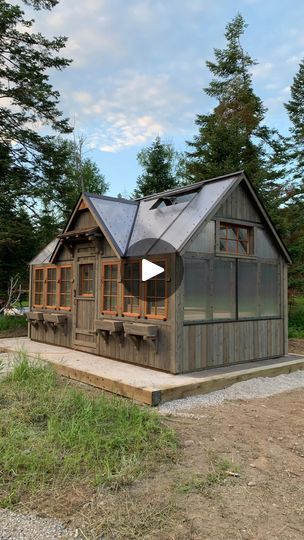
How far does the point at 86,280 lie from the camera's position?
833cm

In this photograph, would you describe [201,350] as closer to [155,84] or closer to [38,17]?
[155,84]

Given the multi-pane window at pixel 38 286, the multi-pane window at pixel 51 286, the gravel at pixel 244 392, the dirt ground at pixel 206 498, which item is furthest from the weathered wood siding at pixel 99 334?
the dirt ground at pixel 206 498

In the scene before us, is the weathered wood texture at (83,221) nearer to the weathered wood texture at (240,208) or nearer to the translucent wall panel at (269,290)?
the weathered wood texture at (240,208)

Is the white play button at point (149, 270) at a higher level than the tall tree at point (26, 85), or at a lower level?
lower

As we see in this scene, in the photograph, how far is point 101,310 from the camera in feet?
25.2

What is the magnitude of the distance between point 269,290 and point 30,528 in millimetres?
6350

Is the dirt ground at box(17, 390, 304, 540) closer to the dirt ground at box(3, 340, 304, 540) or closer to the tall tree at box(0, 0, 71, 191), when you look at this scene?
the dirt ground at box(3, 340, 304, 540)

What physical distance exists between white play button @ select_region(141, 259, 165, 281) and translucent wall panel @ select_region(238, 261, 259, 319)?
5.56ft

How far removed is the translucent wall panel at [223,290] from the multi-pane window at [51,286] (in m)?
4.23

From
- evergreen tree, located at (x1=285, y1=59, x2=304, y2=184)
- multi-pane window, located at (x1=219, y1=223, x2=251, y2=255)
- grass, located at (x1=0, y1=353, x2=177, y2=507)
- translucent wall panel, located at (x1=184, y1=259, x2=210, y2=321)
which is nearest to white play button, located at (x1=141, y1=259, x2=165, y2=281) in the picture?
translucent wall panel, located at (x1=184, y1=259, x2=210, y2=321)

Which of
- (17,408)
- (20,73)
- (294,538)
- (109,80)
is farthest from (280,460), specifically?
(109,80)

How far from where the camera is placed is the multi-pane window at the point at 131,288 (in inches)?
271

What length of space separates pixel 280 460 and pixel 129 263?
4320 millimetres

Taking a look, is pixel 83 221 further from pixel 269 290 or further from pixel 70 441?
pixel 70 441
